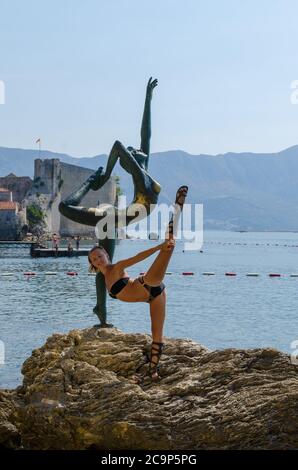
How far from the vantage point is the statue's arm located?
910 cm

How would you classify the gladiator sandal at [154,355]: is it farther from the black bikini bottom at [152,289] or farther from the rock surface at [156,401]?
the black bikini bottom at [152,289]

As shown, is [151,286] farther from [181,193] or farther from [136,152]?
[136,152]

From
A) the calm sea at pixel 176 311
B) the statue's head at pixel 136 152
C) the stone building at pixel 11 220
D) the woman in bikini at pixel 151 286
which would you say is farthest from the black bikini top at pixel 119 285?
the stone building at pixel 11 220

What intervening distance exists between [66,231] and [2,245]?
19.4 meters

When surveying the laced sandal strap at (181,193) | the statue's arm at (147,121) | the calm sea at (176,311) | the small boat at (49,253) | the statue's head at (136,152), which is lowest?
the calm sea at (176,311)

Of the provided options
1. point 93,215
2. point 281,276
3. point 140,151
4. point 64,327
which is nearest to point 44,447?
point 93,215

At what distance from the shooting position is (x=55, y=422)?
700cm

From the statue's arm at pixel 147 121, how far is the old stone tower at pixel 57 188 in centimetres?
8871

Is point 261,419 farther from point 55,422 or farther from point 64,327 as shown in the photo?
point 64,327

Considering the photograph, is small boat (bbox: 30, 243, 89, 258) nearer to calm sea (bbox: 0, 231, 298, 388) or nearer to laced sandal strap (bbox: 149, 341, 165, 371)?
calm sea (bbox: 0, 231, 298, 388)

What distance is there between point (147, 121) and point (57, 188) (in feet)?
308

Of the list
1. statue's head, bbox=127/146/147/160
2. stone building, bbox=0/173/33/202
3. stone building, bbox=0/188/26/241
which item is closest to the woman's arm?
statue's head, bbox=127/146/147/160

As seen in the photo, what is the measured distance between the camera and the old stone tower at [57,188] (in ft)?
332

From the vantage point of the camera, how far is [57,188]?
102188 mm
